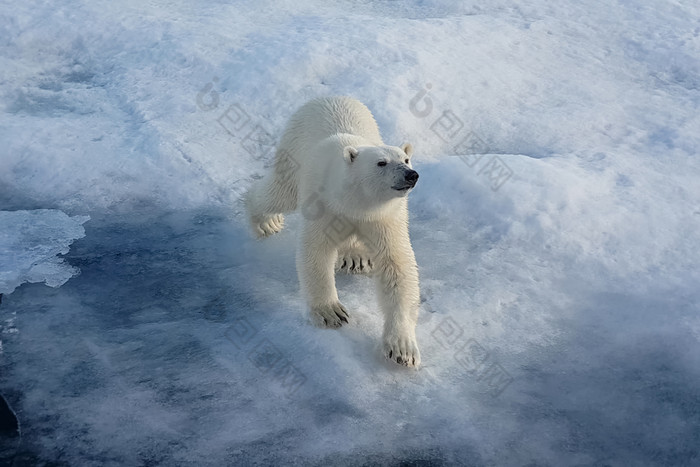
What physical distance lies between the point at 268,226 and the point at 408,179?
4.97ft

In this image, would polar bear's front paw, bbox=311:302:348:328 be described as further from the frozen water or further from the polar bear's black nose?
the frozen water

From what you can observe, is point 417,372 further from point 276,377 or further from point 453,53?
point 453,53

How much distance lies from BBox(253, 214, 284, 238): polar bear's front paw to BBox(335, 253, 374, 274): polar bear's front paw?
22.8 inches

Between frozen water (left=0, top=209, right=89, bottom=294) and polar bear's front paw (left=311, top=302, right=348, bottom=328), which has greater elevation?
polar bear's front paw (left=311, top=302, right=348, bottom=328)

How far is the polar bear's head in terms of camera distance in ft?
10.5

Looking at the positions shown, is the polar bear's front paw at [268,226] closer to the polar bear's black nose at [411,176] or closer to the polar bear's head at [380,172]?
the polar bear's head at [380,172]

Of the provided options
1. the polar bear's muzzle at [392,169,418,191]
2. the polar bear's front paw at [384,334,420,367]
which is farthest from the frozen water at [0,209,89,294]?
the polar bear's muzzle at [392,169,418,191]

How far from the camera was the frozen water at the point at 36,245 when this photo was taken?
12.9 ft

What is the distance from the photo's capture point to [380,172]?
328 centimetres

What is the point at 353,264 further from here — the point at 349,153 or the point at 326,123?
the point at 349,153

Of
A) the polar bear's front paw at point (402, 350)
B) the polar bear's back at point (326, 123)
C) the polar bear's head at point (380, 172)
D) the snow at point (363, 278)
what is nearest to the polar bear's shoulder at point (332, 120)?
the polar bear's back at point (326, 123)

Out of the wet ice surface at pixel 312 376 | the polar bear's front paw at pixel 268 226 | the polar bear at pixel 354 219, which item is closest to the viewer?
the wet ice surface at pixel 312 376

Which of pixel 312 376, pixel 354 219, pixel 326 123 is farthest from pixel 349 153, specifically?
pixel 312 376

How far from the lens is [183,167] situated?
5000mm
